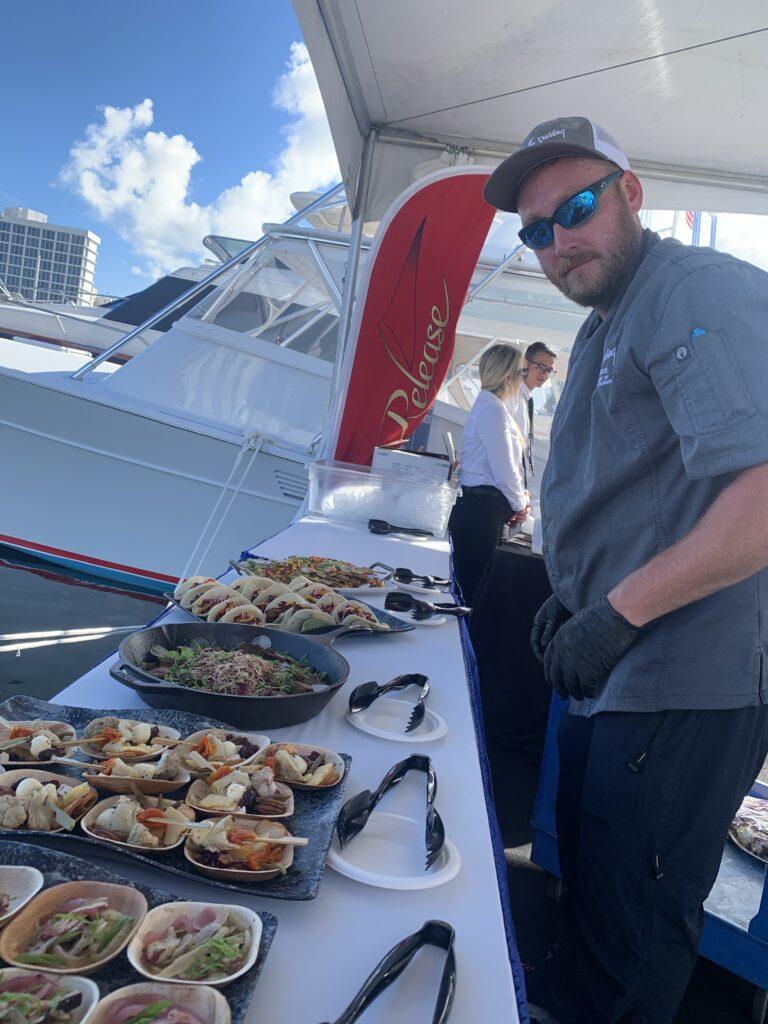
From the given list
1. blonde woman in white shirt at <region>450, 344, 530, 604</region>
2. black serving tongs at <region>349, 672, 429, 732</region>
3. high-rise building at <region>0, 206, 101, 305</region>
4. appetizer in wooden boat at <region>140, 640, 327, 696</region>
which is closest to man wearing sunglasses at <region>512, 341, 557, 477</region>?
blonde woman in white shirt at <region>450, 344, 530, 604</region>

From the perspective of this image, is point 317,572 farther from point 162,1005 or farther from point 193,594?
point 162,1005

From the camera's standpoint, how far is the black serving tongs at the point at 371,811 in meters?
0.75

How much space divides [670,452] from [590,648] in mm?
378

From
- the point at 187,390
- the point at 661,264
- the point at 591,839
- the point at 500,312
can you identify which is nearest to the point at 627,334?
the point at 661,264

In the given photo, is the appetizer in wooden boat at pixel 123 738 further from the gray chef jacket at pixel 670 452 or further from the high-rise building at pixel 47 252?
the high-rise building at pixel 47 252

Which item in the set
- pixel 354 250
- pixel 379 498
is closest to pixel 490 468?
pixel 379 498

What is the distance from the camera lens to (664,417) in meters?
1.30

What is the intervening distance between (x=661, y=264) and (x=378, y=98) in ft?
9.55

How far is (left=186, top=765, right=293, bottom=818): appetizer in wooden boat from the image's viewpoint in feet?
2.41

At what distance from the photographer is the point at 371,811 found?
2.70 feet

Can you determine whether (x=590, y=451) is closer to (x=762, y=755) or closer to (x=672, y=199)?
(x=762, y=755)

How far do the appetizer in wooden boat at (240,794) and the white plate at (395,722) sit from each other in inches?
11.8

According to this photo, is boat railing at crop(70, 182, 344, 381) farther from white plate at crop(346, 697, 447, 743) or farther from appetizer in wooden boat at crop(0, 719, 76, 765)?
appetizer in wooden boat at crop(0, 719, 76, 765)

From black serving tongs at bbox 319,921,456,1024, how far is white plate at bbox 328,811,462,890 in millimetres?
84
